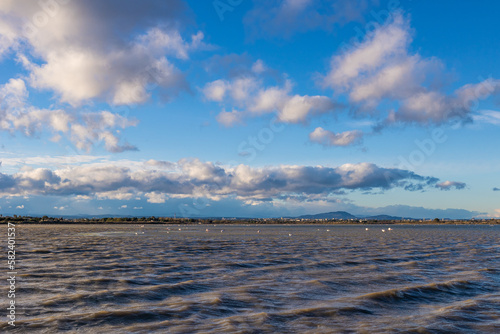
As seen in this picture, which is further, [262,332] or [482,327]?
[482,327]

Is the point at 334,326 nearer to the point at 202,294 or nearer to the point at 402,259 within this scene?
the point at 202,294

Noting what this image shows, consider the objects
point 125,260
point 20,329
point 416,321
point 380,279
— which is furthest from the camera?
point 125,260

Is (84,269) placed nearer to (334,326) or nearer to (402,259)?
(334,326)

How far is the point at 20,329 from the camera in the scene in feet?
42.2

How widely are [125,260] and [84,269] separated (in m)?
6.10

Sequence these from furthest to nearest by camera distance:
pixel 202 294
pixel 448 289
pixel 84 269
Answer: pixel 84 269, pixel 448 289, pixel 202 294

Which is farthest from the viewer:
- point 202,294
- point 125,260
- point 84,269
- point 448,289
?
point 125,260

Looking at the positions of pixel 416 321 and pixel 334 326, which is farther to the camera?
pixel 416 321

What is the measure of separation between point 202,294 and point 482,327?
11.4 m

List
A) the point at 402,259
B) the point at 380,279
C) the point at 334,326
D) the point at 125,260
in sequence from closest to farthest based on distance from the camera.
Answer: the point at 334,326 < the point at 380,279 < the point at 125,260 < the point at 402,259

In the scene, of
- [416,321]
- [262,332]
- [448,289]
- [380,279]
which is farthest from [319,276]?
[262,332]

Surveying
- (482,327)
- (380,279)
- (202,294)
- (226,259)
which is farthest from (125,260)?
(482,327)

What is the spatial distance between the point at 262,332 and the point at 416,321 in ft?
19.5

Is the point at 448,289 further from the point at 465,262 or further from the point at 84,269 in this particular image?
the point at 84,269
